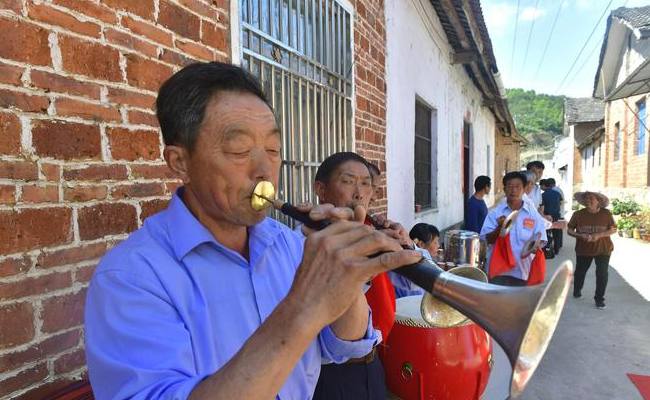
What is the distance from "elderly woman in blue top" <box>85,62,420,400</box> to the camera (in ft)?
2.76

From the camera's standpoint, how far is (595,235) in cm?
565

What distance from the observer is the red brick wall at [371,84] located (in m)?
4.28

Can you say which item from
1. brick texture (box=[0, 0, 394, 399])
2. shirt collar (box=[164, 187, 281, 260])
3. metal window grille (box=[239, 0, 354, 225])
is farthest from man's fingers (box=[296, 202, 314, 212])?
metal window grille (box=[239, 0, 354, 225])

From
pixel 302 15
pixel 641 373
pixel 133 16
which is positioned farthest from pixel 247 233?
pixel 641 373

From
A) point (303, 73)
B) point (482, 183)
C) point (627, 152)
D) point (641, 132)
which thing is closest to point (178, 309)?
point (303, 73)

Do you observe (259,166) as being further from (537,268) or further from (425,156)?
(425,156)

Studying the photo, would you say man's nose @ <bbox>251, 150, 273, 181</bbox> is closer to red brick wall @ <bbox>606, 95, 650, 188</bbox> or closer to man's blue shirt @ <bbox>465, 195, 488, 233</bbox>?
man's blue shirt @ <bbox>465, 195, 488, 233</bbox>

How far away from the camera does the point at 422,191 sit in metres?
7.53

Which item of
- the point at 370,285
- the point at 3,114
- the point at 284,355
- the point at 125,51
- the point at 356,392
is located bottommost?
the point at 356,392

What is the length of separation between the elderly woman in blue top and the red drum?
4.14 ft

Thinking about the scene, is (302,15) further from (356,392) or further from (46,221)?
(356,392)

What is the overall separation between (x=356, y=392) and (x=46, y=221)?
1.45m

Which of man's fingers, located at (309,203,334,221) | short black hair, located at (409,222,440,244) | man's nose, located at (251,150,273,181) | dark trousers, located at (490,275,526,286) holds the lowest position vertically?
dark trousers, located at (490,275,526,286)

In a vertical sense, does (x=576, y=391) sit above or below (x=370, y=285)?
below
